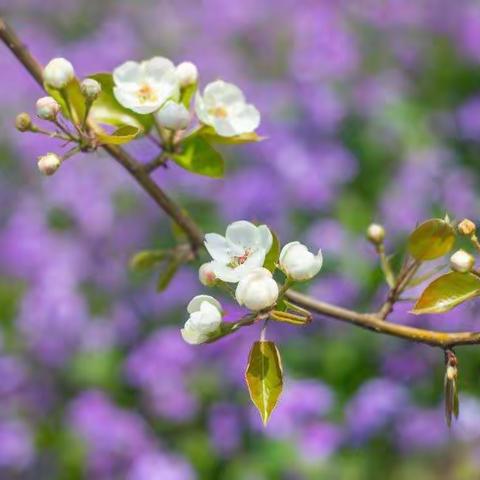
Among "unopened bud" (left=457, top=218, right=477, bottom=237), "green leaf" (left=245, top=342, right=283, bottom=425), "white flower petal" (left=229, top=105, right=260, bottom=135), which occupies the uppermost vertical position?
"white flower petal" (left=229, top=105, right=260, bottom=135)

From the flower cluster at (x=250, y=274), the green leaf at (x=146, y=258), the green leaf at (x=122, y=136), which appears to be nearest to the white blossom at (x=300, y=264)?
the flower cluster at (x=250, y=274)

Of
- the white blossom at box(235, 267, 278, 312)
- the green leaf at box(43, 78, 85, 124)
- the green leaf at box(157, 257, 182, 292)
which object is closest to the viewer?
the white blossom at box(235, 267, 278, 312)

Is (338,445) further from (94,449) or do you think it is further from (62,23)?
(62,23)

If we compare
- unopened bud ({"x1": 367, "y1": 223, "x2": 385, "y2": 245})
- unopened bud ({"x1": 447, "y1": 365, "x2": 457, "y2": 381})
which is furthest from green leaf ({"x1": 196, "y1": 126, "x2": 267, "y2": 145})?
unopened bud ({"x1": 447, "y1": 365, "x2": 457, "y2": 381})

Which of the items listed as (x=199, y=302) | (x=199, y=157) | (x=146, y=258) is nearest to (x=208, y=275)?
(x=199, y=302)

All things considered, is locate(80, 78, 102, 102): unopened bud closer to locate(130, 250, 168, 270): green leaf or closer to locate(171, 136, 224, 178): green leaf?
locate(171, 136, 224, 178): green leaf

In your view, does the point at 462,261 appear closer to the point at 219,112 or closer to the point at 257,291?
the point at 257,291
